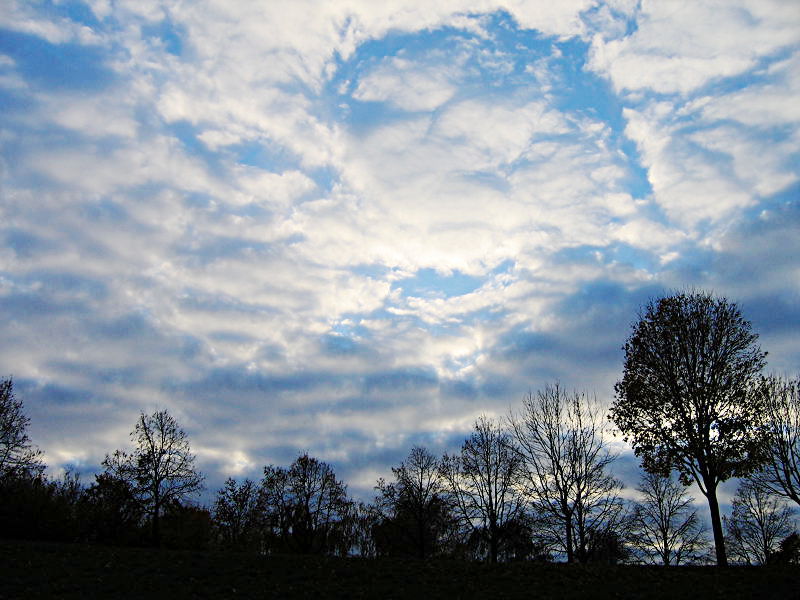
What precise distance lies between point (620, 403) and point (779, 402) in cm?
899

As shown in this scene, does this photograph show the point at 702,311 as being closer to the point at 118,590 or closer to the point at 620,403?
the point at 620,403

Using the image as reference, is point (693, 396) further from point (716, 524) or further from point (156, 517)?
point (156, 517)

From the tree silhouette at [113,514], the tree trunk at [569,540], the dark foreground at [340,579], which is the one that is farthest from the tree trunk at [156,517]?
the tree trunk at [569,540]

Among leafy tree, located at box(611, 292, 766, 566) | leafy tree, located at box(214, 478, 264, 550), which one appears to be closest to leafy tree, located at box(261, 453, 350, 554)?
leafy tree, located at box(214, 478, 264, 550)

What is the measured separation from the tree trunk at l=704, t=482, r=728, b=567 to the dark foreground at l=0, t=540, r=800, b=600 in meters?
1.00

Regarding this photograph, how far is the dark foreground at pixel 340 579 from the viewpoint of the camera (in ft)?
79.6

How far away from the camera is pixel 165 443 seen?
56062mm

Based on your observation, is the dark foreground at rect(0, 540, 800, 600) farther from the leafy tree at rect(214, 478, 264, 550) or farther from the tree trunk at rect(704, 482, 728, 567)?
the leafy tree at rect(214, 478, 264, 550)

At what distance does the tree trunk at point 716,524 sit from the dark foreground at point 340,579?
1004 millimetres

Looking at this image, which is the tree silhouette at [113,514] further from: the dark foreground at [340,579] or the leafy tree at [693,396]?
the leafy tree at [693,396]

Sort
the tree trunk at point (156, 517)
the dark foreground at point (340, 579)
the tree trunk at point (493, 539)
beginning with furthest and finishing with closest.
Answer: the tree trunk at point (156, 517) → the tree trunk at point (493, 539) → the dark foreground at point (340, 579)

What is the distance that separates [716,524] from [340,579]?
20.0m

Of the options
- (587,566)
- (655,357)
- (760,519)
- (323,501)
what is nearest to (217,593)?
(587,566)

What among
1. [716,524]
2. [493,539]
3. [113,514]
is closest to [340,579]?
[716,524]
